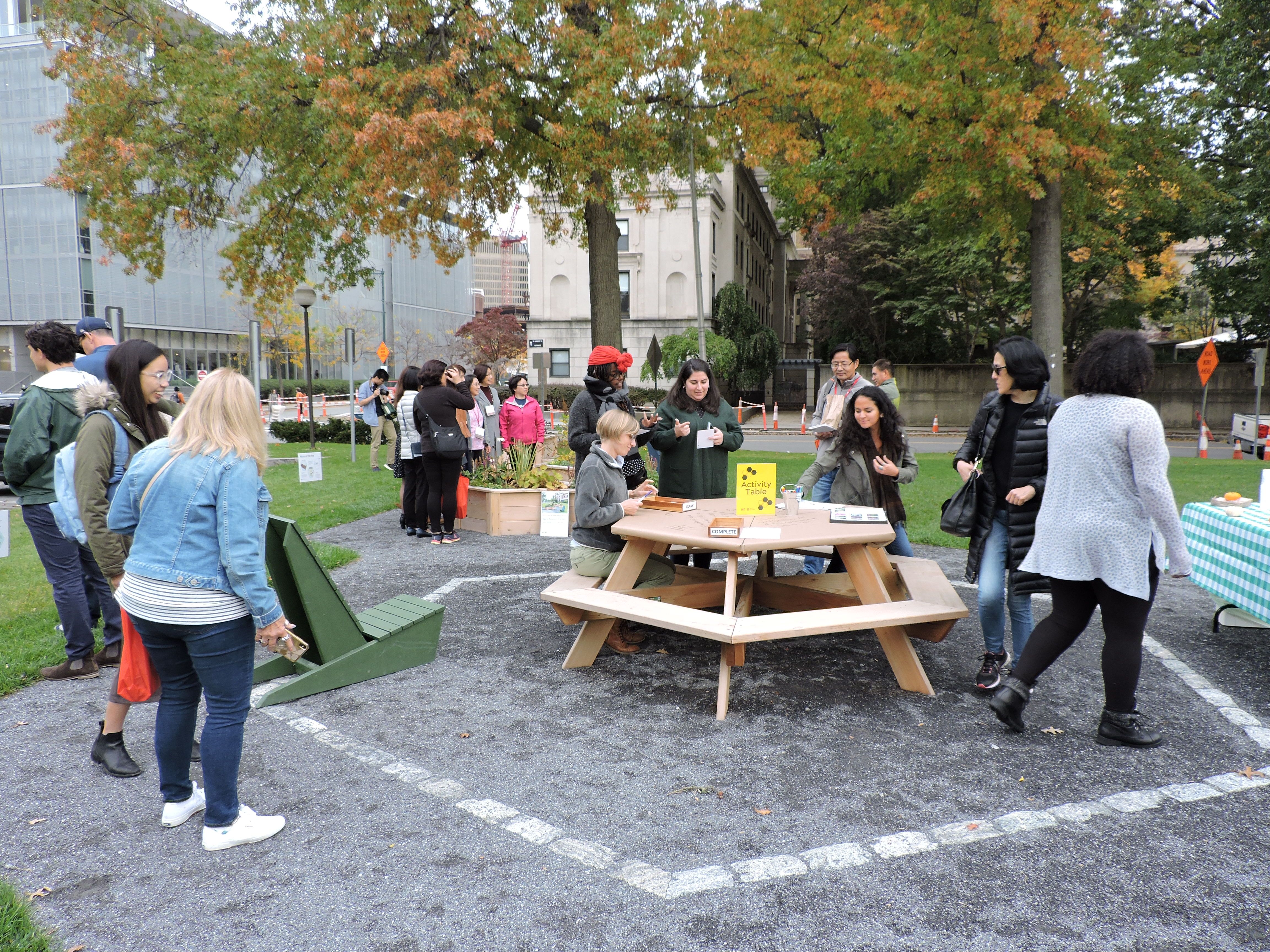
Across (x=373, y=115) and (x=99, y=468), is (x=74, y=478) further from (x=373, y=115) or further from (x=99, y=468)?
(x=373, y=115)

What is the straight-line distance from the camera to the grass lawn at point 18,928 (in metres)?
2.47

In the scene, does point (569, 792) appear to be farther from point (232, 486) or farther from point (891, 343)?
point (891, 343)

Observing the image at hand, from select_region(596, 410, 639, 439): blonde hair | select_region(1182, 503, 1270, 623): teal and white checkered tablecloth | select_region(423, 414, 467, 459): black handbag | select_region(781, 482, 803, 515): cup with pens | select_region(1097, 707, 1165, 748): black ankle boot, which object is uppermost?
select_region(596, 410, 639, 439): blonde hair

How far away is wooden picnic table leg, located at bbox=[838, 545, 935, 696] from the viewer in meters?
4.57

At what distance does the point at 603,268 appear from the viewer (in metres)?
13.4

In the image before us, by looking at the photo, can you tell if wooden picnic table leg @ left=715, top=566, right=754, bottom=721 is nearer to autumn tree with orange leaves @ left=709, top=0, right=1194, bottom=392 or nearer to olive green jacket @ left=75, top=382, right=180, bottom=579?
olive green jacket @ left=75, top=382, right=180, bottom=579

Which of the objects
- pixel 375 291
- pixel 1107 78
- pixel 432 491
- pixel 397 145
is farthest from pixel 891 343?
pixel 375 291

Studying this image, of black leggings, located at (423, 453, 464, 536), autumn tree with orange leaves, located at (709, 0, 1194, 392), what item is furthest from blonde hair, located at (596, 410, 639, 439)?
autumn tree with orange leaves, located at (709, 0, 1194, 392)

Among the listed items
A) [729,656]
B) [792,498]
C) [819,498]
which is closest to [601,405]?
[819,498]

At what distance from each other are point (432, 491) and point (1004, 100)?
10415mm

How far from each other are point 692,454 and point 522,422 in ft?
18.5

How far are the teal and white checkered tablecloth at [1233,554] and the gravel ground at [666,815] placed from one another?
17.0 inches

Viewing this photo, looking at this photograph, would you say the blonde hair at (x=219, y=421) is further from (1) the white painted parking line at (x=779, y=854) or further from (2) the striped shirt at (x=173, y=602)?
(1) the white painted parking line at (x=779, y=854)

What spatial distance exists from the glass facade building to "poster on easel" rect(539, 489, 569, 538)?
83.7 feet
